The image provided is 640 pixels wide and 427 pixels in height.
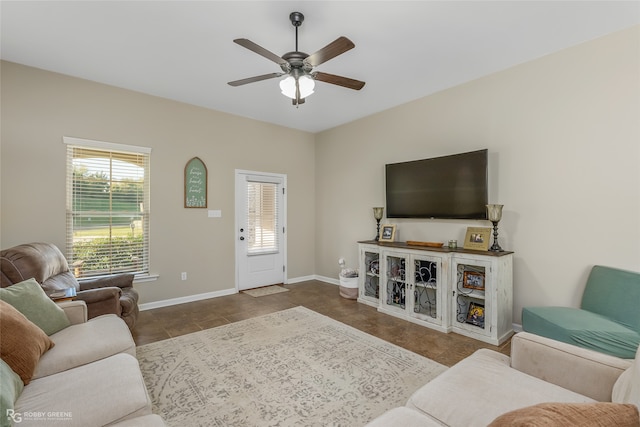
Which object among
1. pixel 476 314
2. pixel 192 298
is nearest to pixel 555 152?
pixel 476 314

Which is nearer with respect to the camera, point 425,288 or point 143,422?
point 143,422

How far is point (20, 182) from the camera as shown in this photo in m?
3.16

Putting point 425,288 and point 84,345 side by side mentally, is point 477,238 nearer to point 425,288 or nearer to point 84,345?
point 425,288

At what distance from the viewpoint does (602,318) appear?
240 cm

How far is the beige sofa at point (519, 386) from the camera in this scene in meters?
1.17

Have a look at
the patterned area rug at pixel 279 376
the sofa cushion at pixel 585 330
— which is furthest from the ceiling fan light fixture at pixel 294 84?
the sofa cushion at pixel 585 330

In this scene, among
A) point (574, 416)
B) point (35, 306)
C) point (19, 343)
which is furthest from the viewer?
point (35, 306)

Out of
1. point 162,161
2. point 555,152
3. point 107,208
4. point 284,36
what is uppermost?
point 284,36

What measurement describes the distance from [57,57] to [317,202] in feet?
13.6

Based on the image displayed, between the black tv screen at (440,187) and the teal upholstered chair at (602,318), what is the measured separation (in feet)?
3.66

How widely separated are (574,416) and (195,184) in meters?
4.55

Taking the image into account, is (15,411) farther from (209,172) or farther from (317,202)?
(317,202)

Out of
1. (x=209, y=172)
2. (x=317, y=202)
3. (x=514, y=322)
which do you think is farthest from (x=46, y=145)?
(x=514, y=322)

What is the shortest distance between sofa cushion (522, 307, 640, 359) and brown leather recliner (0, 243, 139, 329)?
3.73 metres
